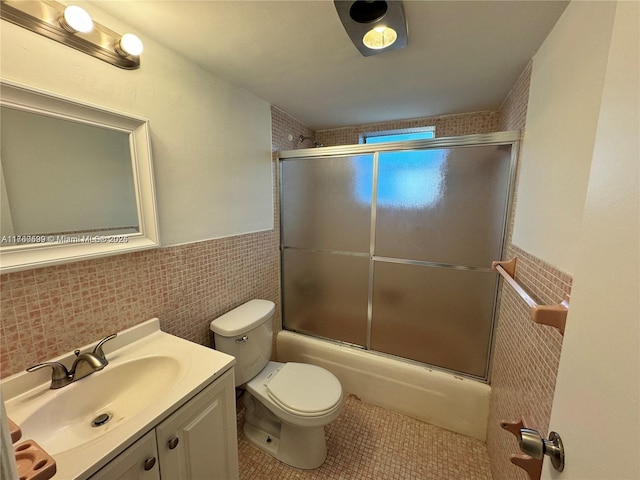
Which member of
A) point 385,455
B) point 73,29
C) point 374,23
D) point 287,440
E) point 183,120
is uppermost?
point 374,23

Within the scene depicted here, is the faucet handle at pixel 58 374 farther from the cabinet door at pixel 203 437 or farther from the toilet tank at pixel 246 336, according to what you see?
the toilet tank at pixel 246 336

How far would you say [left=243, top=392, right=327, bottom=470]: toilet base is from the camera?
1.50 m

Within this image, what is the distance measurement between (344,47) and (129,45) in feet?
2.95

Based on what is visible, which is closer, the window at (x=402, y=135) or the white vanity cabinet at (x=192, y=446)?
the white vanity cabinet at (x=192, y=446)

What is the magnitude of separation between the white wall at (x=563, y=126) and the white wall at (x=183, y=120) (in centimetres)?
159

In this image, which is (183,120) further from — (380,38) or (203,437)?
(203,437)

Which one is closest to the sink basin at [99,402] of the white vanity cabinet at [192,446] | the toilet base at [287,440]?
the white vanity cabinet at [192,446]

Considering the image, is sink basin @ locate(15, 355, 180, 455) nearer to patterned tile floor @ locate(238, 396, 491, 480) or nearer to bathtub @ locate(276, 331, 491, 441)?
patterned tile floor @ locate(238, 396, 491, 480)

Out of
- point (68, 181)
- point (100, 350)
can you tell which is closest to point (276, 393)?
point (100, 350)

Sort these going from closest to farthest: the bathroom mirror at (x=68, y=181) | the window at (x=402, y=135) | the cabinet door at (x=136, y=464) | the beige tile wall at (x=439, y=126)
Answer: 1. the cabinet door at (x=136, y=464)
2. the bathroom mirror at (x=68, y=181)
3. the beige tile wall at (x=439, y=126)
4. the window at (x=402, y=135)

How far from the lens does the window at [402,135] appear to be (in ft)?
7.34

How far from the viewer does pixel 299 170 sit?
2.05m

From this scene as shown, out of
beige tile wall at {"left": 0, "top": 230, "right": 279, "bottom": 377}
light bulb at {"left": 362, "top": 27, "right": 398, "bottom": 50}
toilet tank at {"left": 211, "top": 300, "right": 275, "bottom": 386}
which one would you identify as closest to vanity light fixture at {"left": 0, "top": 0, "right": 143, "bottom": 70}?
beige tile wall at {"left": 0, "top": 230, "right": 279, "bottom": 377}

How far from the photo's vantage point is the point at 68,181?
96cm
